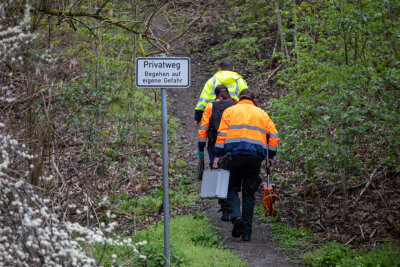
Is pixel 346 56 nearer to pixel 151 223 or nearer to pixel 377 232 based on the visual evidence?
pixel 377 232

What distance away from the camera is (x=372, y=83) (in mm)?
6375

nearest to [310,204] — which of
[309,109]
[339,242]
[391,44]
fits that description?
[339,242]

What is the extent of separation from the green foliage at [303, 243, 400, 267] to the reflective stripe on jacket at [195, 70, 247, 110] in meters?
3.68

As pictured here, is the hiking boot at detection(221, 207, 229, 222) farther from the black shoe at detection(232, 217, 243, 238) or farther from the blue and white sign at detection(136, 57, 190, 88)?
the blue and white sign at detection(136, 57, 190, 88)

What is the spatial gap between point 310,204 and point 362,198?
932mm

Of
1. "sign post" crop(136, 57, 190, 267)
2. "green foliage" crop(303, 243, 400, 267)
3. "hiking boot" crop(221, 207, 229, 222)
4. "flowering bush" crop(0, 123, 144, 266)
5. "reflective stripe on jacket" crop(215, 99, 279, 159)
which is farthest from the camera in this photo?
"hiking boot" crop(221, 207, 229, 222)

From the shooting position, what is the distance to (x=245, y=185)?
25.1ft

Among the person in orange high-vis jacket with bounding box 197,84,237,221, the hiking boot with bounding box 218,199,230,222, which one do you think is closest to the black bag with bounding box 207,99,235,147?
the person in orange high-vis jacket with bounding box 197,84,237,221

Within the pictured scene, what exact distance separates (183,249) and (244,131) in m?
1.97

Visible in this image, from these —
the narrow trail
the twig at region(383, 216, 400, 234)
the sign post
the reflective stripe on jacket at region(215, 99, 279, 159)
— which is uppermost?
the sign post

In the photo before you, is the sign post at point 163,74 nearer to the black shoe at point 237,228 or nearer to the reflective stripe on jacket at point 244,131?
the reflective stripe on jacket at point 244,131

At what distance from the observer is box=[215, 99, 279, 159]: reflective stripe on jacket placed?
7375mm

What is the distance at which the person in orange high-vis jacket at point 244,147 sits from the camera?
739 centimetres

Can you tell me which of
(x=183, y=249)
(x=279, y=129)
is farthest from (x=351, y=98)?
(x=183, y=249)
